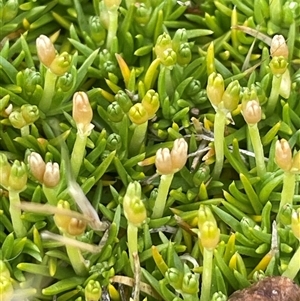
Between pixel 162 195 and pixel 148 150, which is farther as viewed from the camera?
pixel 148 150

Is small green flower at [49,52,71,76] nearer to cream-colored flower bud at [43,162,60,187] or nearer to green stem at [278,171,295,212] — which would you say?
cream-colored flower bud at [43,162,60,187]

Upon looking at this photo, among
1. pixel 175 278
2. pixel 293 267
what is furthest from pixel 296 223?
pixel 175 278

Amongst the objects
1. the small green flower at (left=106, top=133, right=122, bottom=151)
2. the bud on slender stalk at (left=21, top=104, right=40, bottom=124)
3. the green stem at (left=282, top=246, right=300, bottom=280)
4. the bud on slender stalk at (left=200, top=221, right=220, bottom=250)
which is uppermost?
the bud on slender stalk at (left=21, top=104, right=40, bottom=124)

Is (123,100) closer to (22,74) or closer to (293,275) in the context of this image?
(22,74)

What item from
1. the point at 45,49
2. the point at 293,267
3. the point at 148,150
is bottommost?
the point at 293,267

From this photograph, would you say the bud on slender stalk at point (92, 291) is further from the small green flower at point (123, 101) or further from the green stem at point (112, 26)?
the green stem at point (112, 26)

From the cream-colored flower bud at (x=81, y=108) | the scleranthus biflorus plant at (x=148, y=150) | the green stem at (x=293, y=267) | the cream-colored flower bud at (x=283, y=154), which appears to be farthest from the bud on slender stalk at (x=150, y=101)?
the green stem at (x=293, y=267)

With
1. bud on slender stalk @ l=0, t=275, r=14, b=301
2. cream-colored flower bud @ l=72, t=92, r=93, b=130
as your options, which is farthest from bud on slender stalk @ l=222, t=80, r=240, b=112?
bud on slender stalk @ l=0, t=275, r=14, b=301

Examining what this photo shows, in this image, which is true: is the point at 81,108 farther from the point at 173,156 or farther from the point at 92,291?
the point at 92,291
